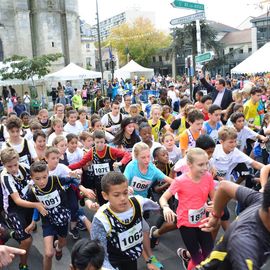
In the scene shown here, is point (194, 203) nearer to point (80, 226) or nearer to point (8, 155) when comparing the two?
point (8, 155)

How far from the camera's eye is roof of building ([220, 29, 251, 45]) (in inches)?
2823

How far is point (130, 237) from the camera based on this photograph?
3.08 m

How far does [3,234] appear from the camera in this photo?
404 cm

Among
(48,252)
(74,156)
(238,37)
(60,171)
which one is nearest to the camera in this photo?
(48,252)

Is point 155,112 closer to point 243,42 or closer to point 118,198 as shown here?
point 118,198

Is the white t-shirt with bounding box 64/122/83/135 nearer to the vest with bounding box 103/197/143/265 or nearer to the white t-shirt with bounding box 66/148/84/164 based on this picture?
the white t-shirt with bounding box 66/148/84/164

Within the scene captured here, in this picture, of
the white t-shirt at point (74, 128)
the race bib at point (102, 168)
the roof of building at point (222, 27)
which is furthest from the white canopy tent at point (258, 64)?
the roof of building at point (222, 27)

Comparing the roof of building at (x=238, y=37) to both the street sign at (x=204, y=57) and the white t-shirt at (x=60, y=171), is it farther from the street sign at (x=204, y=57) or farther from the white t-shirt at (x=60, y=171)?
the white t-shirt at (x=60, y=171)

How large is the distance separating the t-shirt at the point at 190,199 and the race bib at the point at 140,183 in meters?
0.74

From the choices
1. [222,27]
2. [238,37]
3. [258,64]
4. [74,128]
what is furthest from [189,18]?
[222,27]

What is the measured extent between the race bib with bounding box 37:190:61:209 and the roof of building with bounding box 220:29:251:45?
73398 millimetres

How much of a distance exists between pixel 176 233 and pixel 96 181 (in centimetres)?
144

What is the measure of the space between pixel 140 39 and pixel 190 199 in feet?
231

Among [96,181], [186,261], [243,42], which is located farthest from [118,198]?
[243,42]
